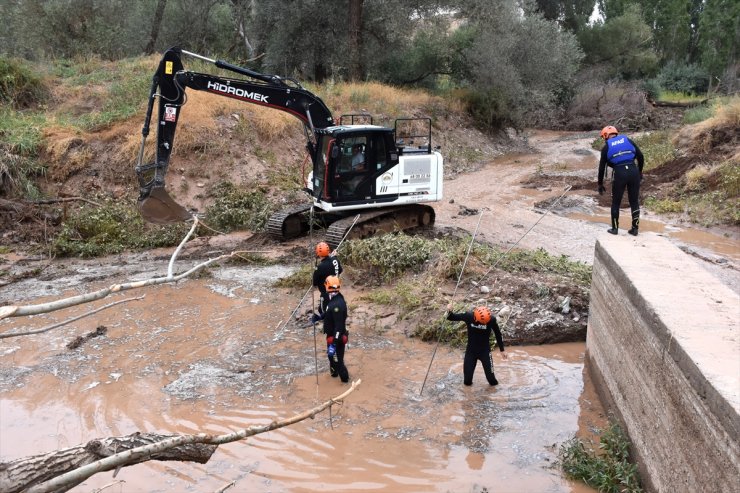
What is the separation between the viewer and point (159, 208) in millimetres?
12094

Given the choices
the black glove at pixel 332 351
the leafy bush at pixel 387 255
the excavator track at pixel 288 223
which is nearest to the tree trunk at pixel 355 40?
the excavator track at pixel 288 223

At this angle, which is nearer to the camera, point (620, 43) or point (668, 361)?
point (668, 361)

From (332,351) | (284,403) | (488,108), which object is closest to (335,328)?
(332,351)

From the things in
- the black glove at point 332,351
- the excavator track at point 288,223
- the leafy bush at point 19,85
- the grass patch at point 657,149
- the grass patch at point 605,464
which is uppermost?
the leafy bush at point 19,85

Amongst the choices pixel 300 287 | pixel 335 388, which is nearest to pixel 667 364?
pixel 335 388

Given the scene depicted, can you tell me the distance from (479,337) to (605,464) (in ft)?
7.02

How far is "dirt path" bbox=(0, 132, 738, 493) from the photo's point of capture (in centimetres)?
661

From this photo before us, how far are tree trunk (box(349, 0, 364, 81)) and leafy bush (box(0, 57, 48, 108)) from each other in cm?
1184

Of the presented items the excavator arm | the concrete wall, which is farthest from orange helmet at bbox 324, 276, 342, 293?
the excavator arm

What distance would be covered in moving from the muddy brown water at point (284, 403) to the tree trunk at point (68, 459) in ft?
7.60

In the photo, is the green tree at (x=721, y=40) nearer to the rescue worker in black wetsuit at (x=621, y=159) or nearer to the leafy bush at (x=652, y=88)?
the leafy bush at (x=652, y=88)

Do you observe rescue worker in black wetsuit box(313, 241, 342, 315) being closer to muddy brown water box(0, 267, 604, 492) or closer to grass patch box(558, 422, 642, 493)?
muddy brown water box(0, 267, 604, 492)

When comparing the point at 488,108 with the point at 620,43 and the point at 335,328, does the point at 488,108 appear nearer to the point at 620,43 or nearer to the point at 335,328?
the point at 620,43

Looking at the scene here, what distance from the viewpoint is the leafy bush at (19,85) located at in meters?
19.4
